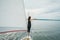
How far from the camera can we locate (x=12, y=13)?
4.54m

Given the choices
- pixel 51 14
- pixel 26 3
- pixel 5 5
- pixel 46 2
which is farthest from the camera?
pixel 51 14

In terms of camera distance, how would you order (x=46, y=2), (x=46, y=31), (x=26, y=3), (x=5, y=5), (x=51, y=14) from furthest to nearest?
(x=46, y=31) → (x=51, y=14) → (x=46, y=2) → (x=5, y=5) → (x=26, y=3)

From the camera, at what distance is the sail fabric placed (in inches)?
174

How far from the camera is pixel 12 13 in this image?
14.9ft

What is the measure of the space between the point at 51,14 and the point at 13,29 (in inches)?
120

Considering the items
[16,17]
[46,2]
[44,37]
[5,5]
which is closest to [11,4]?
[5,5]

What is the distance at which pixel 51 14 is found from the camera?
7.02 metres

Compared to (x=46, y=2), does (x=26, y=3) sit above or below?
above

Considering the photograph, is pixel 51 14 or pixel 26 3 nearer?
pixel 26 3

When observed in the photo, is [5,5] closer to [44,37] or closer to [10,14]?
[10,14]

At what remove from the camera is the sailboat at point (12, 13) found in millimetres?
4418

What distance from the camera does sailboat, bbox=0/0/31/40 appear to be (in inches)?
174

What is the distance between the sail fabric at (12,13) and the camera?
442 cm

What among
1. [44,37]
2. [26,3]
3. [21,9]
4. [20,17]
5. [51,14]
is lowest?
[44,37]
